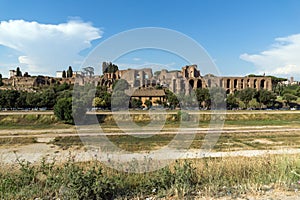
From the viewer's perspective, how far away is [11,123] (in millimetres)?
34969

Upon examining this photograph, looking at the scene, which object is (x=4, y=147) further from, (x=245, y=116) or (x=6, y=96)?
(x=245, y=116)

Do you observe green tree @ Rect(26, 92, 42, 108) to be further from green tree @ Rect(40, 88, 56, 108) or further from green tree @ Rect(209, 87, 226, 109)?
green tree @ Rect(209, 87, 226, 109)

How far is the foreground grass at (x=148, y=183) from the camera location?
354 centimetres

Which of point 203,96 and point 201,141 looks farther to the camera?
point 203,96

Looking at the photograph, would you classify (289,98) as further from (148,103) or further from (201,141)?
(201,141)

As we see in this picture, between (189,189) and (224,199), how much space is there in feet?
1.84

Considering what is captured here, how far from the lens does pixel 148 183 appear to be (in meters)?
3.93

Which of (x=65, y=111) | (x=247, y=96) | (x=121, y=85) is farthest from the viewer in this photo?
(x=247, y=96)

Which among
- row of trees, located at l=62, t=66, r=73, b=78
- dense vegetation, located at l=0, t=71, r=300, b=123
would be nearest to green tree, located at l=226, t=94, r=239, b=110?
dense vegetation, located at l=0, t=71, r=300, b=123

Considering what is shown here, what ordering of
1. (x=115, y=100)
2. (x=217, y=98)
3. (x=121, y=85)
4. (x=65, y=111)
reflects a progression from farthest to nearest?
(x=217, y=98)
(x=121, y=85)
(x=115, y=100)
(x=65, y=111)

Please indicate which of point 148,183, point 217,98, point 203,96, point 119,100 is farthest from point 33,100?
point 148,183

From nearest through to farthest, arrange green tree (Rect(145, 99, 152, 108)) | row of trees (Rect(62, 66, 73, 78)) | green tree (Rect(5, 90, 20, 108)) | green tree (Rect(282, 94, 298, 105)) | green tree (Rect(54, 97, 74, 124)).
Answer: green tree (Rect(54, 97, 74, 124)), green tree (Rect(5, 90, 20, 108)), green tree (Rect(145, 99, 152, 108)), green tree (Rect(282, 94, 298, 105)), row of trees (Rect(62, 66, 73, 78))

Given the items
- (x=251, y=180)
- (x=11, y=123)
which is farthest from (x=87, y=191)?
(x=11, y=123)

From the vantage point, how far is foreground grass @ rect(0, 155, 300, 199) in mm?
3543
